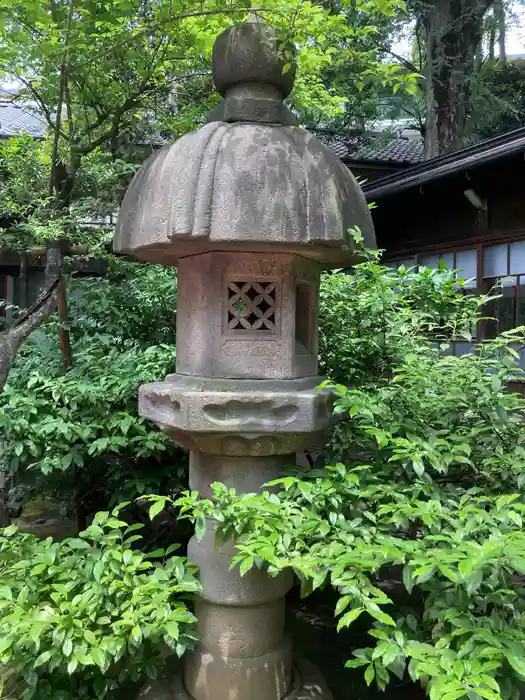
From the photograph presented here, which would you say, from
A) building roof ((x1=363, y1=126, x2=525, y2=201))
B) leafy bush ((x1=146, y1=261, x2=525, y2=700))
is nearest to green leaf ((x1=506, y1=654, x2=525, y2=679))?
leafy bush ((x1=146, y1=261, x2=525, y2=700))

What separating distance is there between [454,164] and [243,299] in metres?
4.91

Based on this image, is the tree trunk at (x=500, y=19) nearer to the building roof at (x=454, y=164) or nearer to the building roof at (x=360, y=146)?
the building roof at (x=360, y=146)

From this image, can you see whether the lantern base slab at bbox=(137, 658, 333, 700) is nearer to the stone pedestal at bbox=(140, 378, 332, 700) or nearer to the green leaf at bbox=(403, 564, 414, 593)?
the stone pedestal at bbox=(140, 378, 332, 700)

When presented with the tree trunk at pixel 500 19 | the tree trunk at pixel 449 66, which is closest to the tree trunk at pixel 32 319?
the tree trunk at pixel 449 66

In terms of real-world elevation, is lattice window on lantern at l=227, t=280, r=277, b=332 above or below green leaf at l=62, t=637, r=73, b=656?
above

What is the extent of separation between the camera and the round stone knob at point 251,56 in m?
2.60

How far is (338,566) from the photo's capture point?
1.84 metres

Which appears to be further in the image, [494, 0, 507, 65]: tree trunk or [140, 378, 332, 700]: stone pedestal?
[494, 0, 507, 65]: tree trunk

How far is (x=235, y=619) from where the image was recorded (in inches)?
106

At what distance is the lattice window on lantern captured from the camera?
2602 mm

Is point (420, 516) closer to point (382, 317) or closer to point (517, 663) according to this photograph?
point (517, 663)

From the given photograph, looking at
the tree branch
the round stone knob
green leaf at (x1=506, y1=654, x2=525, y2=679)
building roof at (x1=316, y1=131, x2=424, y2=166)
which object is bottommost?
green leaf at (x1=506, y1=654, x2=525, y2=679)

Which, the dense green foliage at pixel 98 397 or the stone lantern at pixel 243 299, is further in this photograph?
the dense green foliage at pixel 98 397

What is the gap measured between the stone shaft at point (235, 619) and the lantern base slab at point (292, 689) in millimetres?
52
